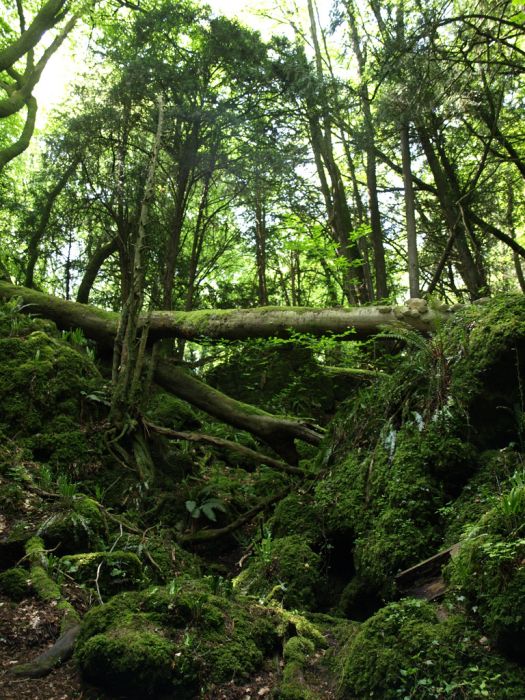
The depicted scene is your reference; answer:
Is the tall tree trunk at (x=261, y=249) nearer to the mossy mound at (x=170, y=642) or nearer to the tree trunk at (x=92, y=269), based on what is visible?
the tree trunk at (x=92, y=269)

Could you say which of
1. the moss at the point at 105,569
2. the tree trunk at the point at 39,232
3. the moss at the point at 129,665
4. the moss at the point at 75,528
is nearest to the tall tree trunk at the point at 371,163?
the tree trunk at the point at 39,232

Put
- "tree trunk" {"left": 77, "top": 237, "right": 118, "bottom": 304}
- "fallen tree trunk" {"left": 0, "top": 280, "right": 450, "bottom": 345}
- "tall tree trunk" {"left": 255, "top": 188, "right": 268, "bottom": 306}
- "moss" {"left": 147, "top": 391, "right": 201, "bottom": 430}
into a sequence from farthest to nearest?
"tall tree trunk" {"left": 255, "top": 188, "right": 268, "bottom": 306} → "tree trunk" {"left": 77, "top": 237, "right": 118, "bottom": 304} → "moss" {"left": 147, "top": 391, "right": 201, "bottom": 430} → "fallen tree trunk" {"left": 0, "top": 280, "right": 450, "bottom": 345}

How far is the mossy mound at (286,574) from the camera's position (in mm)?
3985

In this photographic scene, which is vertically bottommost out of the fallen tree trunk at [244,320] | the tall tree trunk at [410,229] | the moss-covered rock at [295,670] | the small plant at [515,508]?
the moss-covered rock at [295,670]

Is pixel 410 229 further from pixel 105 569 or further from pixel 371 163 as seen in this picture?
pixel 105 569

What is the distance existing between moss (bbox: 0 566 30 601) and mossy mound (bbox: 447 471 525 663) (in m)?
2.70

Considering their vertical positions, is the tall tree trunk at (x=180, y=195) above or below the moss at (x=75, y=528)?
above

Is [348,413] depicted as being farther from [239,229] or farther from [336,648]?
[239,229]

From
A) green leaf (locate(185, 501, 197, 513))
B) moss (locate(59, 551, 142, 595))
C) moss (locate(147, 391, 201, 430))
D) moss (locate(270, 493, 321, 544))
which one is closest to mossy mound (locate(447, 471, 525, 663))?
moss (locate(270, 493, 321, 544))

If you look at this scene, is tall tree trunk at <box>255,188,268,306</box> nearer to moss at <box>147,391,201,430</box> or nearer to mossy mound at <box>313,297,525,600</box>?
moss at <box>147,391,201,430</box>

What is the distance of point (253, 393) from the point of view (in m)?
10.6

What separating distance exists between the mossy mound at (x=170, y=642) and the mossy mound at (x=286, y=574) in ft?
2.19

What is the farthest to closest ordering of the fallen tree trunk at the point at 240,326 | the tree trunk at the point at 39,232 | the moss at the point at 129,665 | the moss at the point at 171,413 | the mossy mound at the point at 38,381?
the tree trunk at the point at 39,232 → the moss at the point at 171,413 → the fallen tree trunk at the point at 240,326 → the mossy mound at the point at 38,381 → the moss at the point at 129,665

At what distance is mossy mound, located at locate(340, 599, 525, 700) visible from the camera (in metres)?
2.24
